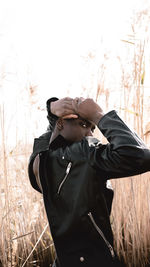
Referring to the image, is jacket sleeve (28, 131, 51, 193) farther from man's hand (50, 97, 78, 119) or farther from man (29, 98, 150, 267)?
man's hand (50, 97, 78, 119)

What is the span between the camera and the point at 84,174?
126 cm

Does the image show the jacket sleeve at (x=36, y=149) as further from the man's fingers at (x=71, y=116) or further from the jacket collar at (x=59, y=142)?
the man's fingers at (x=71, y=116)

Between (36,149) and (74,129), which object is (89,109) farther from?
(36,149)

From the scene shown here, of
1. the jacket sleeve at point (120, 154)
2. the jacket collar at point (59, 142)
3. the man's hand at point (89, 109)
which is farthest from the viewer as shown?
the jacket collar at point (59, 142)

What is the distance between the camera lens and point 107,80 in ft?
8.06

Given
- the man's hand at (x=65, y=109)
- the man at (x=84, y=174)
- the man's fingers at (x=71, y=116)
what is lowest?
the man at (x=84, y=174)

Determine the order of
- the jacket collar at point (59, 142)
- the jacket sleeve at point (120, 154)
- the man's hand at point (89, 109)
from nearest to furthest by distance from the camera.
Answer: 1. the jacket sleeve at point (120, 154)
2. the man's hand at point (89, 109)
3. the jacket collar at point (59, 142)

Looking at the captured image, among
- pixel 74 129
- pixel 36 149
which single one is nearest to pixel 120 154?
pixel 74 129

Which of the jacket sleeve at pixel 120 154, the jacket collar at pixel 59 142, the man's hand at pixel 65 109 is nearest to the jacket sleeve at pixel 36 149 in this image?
the jacket collar at pixel 59 142

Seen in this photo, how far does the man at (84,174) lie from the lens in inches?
46.7

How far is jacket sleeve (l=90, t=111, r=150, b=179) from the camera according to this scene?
116 cm

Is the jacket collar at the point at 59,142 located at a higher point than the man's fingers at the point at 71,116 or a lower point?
lower

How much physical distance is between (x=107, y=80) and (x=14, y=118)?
2.34 ft

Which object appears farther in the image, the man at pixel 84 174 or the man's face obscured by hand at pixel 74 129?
the man's face obscured by hand at pixel 74 129
